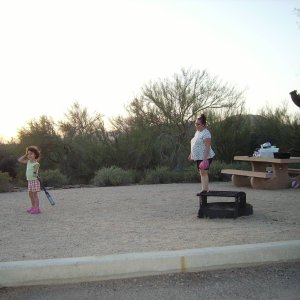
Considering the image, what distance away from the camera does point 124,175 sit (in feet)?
49.0

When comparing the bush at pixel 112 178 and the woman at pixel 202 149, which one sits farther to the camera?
the bush at pixel 112 178

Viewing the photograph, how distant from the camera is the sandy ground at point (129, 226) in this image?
17.5 ft

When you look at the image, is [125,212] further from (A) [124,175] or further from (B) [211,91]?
(B) [211,91]

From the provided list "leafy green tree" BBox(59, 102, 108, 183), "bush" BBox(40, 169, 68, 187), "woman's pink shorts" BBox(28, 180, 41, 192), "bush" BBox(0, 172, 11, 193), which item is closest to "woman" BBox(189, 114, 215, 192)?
"woman's pink shorts" BBox(28, 180, 41, 192)

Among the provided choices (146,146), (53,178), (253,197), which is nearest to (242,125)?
(146,146)

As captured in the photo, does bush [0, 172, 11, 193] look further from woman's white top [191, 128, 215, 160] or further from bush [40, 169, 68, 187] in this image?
woman's white top [191, 128, 215, 160]

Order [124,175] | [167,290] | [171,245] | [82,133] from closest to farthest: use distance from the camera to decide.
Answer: [167,290] → [171,245] → [124,175] → [82,133]

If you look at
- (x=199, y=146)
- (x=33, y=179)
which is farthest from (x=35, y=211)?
(x=199, y=146)

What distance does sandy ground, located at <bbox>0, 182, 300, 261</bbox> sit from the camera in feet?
17.5

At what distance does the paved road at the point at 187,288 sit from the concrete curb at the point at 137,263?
0.08 m

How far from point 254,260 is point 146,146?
59.3ft

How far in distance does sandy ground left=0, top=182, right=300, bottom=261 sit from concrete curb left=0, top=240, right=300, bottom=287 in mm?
435

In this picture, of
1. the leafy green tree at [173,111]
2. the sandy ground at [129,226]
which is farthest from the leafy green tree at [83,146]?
the sandy ground at [129,226]

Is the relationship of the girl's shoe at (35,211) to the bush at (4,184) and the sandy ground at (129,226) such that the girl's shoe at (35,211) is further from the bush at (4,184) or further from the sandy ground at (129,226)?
the bush at (4,184)
